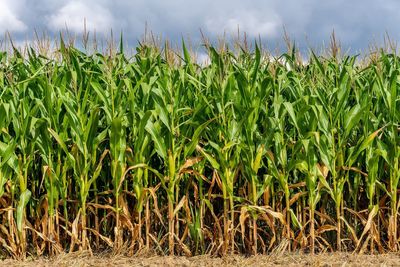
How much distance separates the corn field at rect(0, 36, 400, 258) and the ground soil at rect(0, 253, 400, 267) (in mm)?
126

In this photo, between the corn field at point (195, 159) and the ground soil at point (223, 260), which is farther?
the corn field at point (195, 159)

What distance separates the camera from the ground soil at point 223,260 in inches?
217

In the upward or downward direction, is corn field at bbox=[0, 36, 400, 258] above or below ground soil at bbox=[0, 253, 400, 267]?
above

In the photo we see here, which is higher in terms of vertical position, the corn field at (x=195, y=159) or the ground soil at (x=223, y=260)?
the corn field at (x=195, y=159)

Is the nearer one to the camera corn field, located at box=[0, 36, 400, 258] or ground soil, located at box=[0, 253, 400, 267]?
ground soil, located at box=[0, 253, 400, 267]

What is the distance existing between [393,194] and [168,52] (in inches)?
111

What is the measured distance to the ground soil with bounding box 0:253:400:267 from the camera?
5.50 meters

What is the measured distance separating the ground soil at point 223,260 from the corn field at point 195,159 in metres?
0.13

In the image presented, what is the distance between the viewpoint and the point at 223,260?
5.59m

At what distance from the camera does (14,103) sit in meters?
5.95

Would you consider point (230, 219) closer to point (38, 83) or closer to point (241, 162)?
point (241, 162)

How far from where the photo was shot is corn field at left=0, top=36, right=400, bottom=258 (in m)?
5.70

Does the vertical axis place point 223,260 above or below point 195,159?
below

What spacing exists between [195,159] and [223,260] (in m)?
1.04
